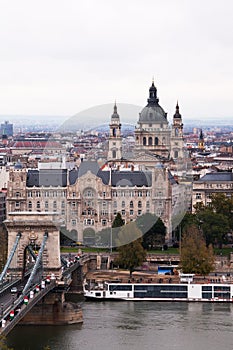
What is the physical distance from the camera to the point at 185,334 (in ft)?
123

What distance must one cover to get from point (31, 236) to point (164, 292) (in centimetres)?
564

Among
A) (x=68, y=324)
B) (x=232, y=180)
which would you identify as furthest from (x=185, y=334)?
(x=232, y=180)

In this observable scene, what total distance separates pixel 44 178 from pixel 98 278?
44.2 ft

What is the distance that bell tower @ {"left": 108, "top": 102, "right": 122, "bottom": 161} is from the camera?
61500mm

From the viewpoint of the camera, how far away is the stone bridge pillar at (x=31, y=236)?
137 ft

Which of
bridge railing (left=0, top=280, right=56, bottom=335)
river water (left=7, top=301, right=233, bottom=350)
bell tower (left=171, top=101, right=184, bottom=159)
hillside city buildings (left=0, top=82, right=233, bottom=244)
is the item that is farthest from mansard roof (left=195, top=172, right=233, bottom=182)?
bridge railing (left=0, top=280, right=56, bottom=335)

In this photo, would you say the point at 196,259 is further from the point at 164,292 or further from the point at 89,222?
the point at 89,222

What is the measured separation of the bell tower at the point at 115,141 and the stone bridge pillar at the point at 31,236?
18606 mm

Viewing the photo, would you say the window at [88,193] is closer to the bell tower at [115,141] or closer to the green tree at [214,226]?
the bell tower at [115,141]

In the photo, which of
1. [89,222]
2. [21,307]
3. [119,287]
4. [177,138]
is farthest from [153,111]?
[21,307]

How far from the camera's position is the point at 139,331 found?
3791 centimetres

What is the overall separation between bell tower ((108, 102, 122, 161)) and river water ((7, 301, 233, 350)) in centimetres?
1894

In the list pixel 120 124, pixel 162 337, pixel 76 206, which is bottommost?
pixel 162 337

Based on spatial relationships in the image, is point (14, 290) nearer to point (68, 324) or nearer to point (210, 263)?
point (68, 324)
